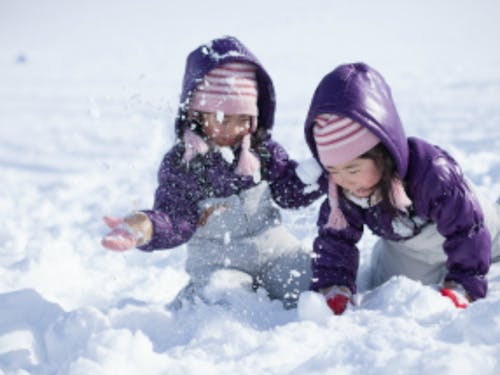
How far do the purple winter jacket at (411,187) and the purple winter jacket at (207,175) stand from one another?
1.19ft

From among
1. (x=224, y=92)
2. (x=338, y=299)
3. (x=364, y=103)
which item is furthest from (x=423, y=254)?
(x=224, y=92)

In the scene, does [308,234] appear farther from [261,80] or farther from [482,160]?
[482,160]

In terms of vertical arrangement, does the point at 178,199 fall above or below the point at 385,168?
below

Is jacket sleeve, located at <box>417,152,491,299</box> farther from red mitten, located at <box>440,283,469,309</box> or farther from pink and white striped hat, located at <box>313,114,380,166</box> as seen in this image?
pink and white striped hat, located at <box>313,114,380,166</box>

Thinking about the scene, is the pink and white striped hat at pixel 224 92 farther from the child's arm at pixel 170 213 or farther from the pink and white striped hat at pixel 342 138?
the pink and white striped hat at pixel 342 138

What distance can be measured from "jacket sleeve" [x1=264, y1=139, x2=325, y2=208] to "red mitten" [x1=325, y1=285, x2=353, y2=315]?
1.68 ft

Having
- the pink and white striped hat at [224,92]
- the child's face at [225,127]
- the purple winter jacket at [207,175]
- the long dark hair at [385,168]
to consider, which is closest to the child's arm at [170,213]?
the purple winter jacket at [207,175]

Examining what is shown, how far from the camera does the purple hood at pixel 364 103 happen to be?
1769mm

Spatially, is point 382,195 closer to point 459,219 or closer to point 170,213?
point 459,219

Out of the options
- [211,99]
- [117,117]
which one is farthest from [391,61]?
[211,99]

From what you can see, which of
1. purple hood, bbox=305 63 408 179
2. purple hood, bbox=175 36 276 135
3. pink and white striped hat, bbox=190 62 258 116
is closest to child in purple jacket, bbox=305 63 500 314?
purple hood, bbox=305 63 408 179

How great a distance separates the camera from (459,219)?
1.94 m

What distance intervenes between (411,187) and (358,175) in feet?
0.78

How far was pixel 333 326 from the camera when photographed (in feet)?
5.74
